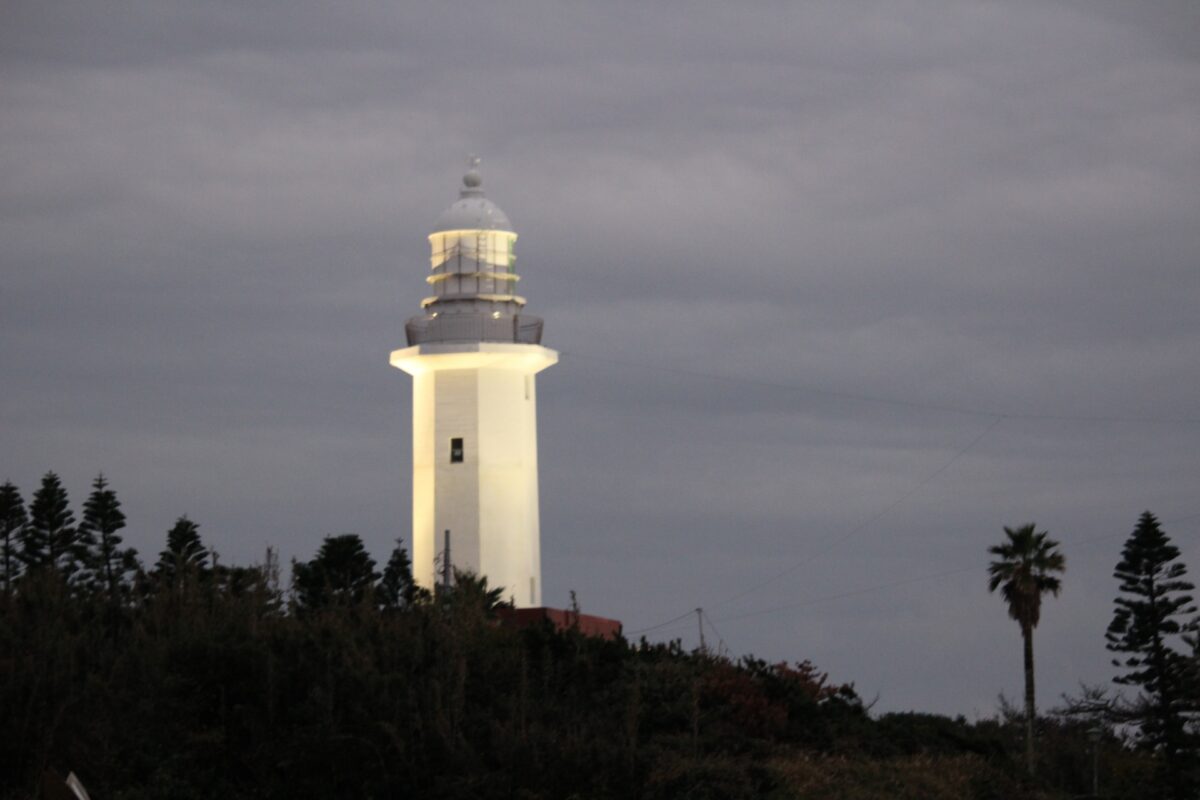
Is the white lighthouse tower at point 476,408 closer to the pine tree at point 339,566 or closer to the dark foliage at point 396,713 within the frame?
the pine tree at point 339,566

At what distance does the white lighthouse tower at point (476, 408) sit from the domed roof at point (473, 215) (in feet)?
0.10

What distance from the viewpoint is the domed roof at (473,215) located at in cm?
4616

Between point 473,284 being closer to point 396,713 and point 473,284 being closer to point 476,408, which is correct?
point 476,408

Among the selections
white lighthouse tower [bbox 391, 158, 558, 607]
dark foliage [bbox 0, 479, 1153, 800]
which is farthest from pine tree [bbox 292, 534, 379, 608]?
dark foliage [bbox 0, 479, 1153, 800]

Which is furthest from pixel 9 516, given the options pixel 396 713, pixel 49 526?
pixel 396 713

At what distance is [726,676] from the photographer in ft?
89.6

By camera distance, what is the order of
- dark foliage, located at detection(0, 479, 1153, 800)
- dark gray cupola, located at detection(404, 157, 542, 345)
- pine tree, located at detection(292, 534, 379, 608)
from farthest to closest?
dark gray cupola, located at detection(404, 157, 542, 345) < pine tree, located at detection(292, 534, 379, 608) < dark foliage, located at detection(0, 479, 1153, 800)

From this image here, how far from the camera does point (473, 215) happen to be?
4631 centimetres

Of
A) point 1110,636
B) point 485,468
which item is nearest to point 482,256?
point 485,468

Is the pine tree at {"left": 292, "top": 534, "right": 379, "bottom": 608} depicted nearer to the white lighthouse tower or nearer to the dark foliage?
the white lighthouse tower

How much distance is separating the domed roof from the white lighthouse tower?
0.10 ft

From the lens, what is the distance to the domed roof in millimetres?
46156

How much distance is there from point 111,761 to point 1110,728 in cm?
3618

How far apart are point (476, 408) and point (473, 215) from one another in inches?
164
